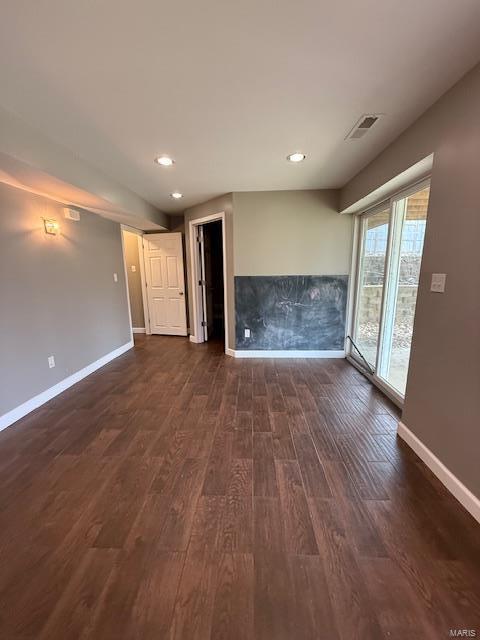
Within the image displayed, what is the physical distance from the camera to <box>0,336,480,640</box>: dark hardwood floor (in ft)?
3.34

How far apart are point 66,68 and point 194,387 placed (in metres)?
2.71

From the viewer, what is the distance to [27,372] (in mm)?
2557

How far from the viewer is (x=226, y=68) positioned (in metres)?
1.43

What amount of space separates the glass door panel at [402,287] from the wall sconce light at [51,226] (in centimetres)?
357

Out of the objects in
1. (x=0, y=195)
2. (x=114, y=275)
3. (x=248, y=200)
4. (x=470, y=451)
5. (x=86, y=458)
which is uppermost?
(x=248, y=200)

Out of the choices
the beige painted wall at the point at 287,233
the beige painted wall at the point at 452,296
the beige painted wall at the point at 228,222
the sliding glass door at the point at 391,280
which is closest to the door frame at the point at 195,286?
the beige painted wall at the point at 228,222

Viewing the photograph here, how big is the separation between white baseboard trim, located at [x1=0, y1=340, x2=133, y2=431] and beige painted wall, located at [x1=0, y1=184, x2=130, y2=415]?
50 millimetres

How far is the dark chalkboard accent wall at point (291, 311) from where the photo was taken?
3871mm

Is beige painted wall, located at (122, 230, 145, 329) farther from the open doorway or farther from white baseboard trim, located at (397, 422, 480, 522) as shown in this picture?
white baseboard trim, located at (397, 422, 480, 522)

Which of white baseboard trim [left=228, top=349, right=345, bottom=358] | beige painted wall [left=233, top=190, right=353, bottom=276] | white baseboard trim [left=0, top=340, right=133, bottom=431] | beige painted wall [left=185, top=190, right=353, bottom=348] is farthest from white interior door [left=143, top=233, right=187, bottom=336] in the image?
white baseboard trim [left=228, top=349, right=345, bottom=358]

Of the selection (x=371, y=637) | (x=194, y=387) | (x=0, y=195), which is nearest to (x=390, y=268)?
(x=194, y=387)

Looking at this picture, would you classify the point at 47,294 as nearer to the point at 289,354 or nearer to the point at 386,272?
the point at 289,354

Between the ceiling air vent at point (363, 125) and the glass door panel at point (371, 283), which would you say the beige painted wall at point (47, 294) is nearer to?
the ceiling air vent at point (363, 125)

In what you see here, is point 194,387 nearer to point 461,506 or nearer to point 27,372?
point 27,372
